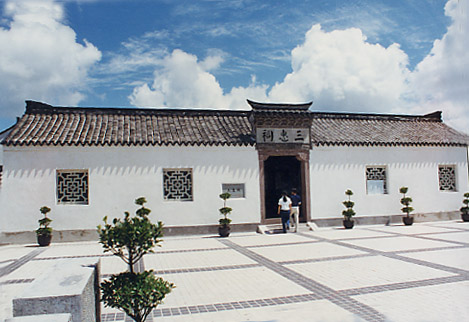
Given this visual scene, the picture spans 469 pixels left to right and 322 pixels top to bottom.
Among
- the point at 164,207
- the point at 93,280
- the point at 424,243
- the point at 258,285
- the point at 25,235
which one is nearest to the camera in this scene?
the point at 93,280

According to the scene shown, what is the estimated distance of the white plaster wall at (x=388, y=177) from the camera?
545 inches

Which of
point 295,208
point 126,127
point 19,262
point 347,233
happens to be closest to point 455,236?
point 347,233

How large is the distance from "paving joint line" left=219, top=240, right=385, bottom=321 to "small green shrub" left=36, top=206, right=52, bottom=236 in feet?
20.6

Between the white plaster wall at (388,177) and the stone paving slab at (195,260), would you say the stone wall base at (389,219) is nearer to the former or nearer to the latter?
the white plaster wall at (388,177)

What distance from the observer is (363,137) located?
1477 centimetres

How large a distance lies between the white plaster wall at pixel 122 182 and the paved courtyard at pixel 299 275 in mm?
938

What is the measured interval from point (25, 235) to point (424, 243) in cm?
1132

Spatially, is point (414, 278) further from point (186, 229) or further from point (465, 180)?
point (465, 180)

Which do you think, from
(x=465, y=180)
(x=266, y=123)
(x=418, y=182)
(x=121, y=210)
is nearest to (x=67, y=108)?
(x=121, y=210)

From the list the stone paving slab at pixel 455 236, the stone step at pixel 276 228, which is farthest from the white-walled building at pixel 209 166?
the stone paving slab at pixel 455 236

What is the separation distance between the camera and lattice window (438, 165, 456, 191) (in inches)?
609

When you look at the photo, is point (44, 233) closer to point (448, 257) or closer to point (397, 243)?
point (397, 243)

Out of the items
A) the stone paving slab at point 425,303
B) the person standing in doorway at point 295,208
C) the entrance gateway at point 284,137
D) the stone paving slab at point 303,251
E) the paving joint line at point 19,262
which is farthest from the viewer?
the entrance gateway at point 284,137

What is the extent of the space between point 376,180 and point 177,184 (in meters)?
7.56
